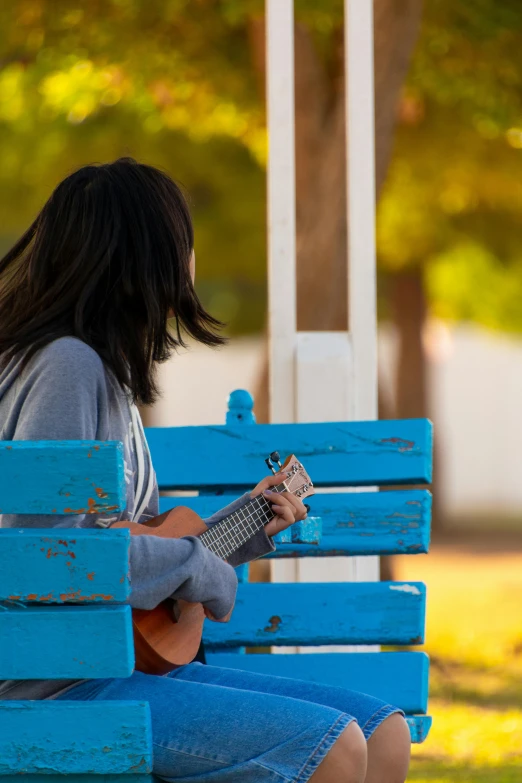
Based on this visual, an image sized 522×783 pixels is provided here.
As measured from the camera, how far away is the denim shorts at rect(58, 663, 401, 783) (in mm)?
2053

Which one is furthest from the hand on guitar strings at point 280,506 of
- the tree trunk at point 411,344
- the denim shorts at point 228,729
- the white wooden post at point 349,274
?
the tree trunk at point 411,344

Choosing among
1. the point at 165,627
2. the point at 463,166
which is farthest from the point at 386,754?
the point at 463,166

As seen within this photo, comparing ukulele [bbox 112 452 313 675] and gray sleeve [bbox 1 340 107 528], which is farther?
ukulele [bbox 112 452 313 675]

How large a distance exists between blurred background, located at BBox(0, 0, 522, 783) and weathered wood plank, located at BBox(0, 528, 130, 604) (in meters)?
0.50

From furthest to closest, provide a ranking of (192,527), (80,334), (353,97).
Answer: (353,97), (192,527), (80,334)

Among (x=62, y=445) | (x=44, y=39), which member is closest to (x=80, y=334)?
(x=62, y=445)

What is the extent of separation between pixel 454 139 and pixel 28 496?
675 centimetres

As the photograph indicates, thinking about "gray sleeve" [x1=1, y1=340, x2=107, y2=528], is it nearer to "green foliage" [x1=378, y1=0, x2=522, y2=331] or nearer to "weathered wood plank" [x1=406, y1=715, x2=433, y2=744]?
"weathered wood plank" [x1=406, y1=715, x2=433, y2=744]

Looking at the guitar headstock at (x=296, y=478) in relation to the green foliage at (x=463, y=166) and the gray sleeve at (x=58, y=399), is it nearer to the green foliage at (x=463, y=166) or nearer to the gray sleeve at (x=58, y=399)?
the gray sleeve at (x=58, y=399)

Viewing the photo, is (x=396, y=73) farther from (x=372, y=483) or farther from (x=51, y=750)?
(x=51, y=750)

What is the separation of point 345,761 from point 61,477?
68 centimetres

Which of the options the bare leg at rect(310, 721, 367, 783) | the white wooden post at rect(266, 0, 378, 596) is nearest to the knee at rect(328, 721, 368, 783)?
the bare leg at rect(310, 721, 367, 783)

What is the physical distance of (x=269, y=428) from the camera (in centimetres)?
302

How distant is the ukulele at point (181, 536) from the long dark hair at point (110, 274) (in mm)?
255
